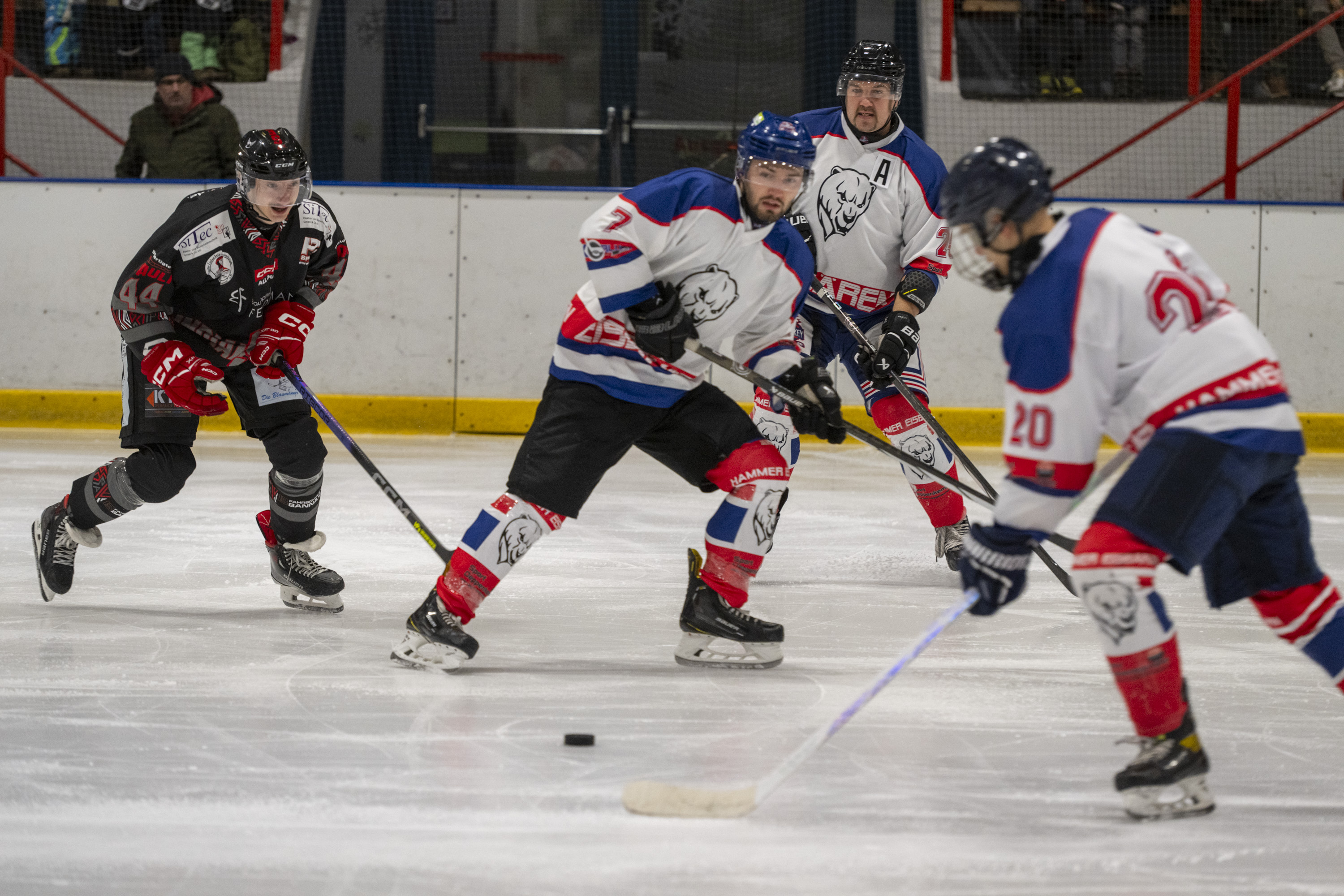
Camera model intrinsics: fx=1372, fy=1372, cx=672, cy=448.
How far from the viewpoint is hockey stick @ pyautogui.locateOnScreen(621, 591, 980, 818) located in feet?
6.63

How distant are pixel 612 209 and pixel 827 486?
10.1ft

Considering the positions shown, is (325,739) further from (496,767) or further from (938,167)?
(938,167)

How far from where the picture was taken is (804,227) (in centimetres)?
400

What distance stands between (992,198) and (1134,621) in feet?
2.12

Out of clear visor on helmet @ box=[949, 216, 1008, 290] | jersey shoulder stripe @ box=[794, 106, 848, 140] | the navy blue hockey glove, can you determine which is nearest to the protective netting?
jersey shoulder stripe @ box=[794, 106, 848, 140]

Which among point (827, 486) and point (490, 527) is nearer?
point (490, 527)

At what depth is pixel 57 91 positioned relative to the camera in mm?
8125

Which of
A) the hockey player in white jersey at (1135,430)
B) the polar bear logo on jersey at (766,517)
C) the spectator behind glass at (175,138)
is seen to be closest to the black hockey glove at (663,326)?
the polar bear logo on jersey at (766,517)

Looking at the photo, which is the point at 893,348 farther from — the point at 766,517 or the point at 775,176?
the point at 775,176

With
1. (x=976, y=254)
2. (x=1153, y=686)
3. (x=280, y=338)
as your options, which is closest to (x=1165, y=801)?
(x=1153, y=686)

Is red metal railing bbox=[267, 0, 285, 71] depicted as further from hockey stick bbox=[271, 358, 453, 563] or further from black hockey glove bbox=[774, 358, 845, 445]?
black hockey glove bbox=[774, 358, 845, 445]

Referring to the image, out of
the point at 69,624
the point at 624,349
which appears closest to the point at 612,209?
the point at 624,349

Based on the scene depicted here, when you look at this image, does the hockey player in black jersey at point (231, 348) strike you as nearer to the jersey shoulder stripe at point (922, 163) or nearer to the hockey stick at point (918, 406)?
the hockey stick at point (918, 406)

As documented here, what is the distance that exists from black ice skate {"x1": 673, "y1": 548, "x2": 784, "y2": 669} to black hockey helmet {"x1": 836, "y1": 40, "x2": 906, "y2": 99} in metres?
1.66
